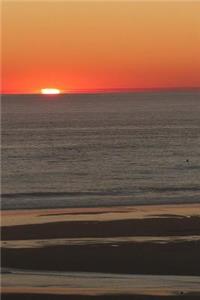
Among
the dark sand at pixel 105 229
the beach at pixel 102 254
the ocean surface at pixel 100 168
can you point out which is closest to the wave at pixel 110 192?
the ocean surface at pixel 100 168

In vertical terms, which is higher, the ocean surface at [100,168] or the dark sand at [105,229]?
the ocean surface at [100,168]

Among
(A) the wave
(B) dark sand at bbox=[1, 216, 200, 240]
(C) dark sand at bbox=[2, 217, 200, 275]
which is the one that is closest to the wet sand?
(C) dark sand at bbox=[2, 217, 200, 275]

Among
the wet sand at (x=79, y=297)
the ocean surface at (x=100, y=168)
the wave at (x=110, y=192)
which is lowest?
the wet sand at (x=79, y=297)

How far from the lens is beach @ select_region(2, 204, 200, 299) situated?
17.4m

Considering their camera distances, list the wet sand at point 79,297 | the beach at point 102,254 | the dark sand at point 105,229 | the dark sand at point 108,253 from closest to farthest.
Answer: the wet sand at point 79,297 < the beach at point 102,254 < the dark sand at point 108,253 < the dark sand at point 105,229

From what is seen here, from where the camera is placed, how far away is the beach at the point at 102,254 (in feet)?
57.1

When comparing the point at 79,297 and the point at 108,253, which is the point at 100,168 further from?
the point at 79,297

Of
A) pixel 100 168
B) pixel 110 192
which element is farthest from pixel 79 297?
pixel 100 168

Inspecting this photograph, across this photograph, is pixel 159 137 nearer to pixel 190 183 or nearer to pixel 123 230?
pixel 190 183

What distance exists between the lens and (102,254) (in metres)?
20.8

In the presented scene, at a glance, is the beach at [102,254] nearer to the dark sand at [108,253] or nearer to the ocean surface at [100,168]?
the dark sand at [108,253]

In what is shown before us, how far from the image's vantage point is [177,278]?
18484 mm

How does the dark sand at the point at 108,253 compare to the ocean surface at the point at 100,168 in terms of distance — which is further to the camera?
the ocean surface at the point at 100,168

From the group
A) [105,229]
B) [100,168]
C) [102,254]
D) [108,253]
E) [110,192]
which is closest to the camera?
[102,254]
